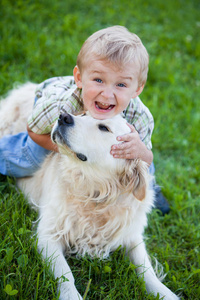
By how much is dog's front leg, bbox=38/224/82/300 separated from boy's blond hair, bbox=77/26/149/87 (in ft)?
4.37

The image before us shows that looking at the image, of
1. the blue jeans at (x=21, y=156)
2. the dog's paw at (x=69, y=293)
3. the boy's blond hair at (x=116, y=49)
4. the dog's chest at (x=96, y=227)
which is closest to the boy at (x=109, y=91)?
the boy's blond hair at (x=116, y=49)

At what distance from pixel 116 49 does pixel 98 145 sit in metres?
0.65

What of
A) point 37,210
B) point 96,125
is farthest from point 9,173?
point 96,125

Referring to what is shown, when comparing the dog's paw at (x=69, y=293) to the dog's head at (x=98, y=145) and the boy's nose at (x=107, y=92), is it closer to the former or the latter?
the dog's head at (x=98, y=145)

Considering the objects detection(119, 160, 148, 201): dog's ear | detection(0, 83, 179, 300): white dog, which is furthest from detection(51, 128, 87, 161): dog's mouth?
detection(119, 160, 148, 201): dog's ear

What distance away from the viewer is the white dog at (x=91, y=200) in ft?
7.34

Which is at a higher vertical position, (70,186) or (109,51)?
(109,51)

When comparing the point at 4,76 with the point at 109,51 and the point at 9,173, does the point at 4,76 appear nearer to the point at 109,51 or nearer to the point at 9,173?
the point at 9,173

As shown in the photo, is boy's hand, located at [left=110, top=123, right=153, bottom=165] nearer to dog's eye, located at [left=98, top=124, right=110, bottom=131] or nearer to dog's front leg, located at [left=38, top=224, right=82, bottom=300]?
dog's eye, located at [left=98, top=124, right=110, bottom=131]

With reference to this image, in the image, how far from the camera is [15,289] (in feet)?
6.49

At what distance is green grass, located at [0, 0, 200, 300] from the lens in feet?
7.52

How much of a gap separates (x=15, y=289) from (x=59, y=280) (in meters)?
0.32

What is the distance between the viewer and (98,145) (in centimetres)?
Answer: 225

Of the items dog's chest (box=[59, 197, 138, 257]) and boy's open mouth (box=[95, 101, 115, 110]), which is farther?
dog's chest (box=[59, 197, 138, 257])
